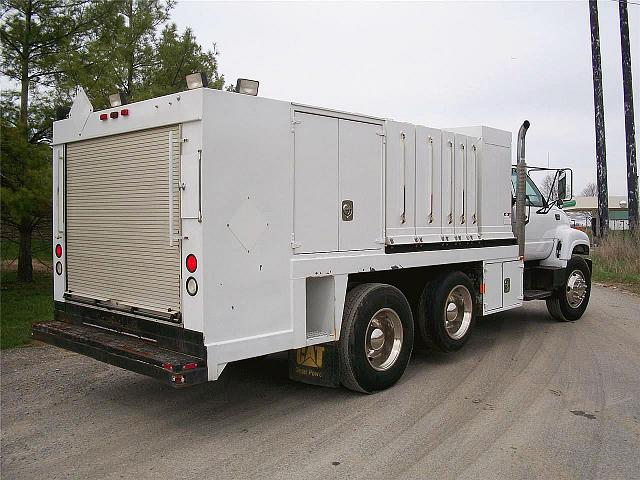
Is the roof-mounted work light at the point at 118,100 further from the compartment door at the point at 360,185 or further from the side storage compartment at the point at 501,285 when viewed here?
the side storage compartment at the point at 501,285

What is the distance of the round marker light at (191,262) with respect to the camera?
15.7 feet

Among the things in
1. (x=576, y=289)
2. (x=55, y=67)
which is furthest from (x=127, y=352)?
(x=55, y=67)

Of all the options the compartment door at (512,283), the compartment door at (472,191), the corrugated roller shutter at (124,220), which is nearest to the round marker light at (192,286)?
the corrugated roller shutter at (124,220)

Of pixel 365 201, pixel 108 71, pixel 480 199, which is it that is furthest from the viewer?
pixel 108 71

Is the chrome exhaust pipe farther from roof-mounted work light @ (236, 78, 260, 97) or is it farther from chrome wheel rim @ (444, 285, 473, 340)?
roof-mounted work light @ (236, 78, 260, 97)

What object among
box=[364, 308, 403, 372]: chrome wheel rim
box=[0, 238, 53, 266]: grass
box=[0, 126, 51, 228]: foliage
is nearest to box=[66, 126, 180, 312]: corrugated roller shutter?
box=[364, 308, 403, 372]: chrome wheel rim

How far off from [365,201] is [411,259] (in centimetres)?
93

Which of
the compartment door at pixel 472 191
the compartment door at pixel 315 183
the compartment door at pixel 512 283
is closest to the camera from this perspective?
the compartment door at pixel 315 183

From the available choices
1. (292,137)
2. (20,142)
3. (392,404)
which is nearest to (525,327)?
(392,404)

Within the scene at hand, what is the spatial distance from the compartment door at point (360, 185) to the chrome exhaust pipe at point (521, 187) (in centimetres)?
314

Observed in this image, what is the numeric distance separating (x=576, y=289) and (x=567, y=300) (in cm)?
32

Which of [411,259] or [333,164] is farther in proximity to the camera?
[411,259]

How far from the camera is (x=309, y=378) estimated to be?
19.7ft

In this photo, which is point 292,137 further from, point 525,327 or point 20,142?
point 20,142
